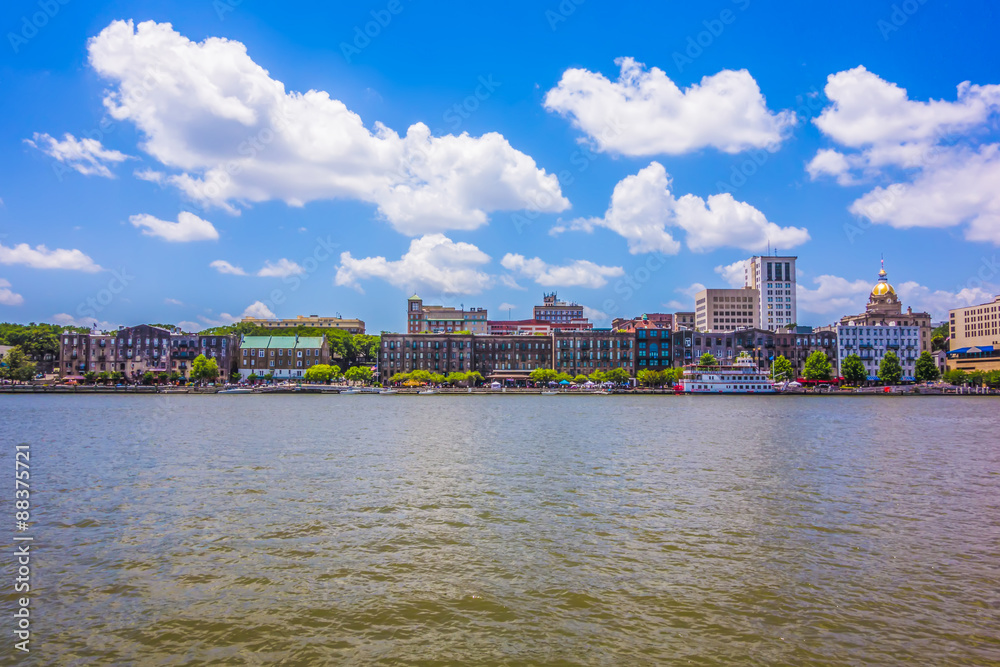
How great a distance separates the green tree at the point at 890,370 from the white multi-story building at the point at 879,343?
405 inches

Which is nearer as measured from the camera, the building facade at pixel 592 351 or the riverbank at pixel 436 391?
the riverbank at pixel 436 391

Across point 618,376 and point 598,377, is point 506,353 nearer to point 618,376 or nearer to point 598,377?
point 598,377

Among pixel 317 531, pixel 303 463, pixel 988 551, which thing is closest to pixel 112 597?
pixel 317 531

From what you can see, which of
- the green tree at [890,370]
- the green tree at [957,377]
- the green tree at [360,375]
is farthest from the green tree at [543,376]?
the green tree at [957,377]

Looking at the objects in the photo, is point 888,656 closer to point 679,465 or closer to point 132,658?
point 132,658

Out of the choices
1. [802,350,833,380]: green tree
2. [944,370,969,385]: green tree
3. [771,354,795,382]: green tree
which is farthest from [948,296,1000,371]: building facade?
[771,354,795,382]: green tree

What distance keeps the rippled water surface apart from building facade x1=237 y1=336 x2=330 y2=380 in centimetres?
12920

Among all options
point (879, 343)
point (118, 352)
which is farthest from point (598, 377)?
point (118, 352)

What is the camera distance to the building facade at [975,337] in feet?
512

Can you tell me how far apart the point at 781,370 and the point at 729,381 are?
24.2 metres

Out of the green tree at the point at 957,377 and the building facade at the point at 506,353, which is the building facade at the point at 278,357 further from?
the green tree at the point at 957,377

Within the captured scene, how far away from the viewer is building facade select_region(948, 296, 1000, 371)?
156m

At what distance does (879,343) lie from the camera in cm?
15588

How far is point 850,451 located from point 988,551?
23.1 metres
